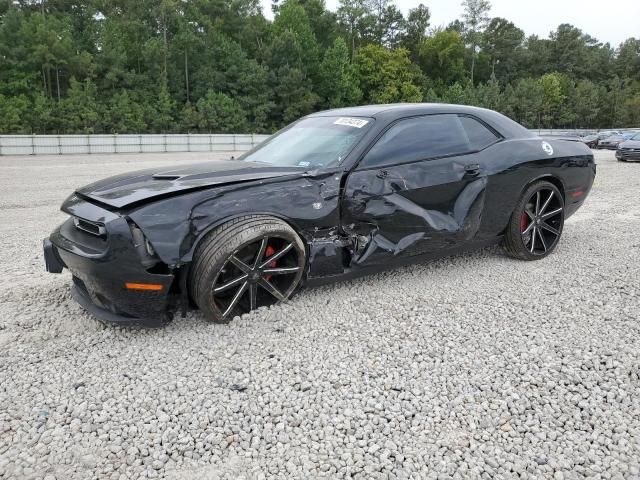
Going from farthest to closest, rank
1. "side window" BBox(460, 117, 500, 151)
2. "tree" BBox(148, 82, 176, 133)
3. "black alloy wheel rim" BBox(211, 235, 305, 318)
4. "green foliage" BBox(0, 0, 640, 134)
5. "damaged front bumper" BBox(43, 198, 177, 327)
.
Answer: "tree" BBox(148, 82, 176, 133) < "green foliage" BBox(0, 0, 640, 134) < "side window" BBox(460, 117, 500, 151) < "black alloy wheel rim" BBox(211, 235, 305, 318) < "damaged front bumper" BBox(43, 198, 177, 327)

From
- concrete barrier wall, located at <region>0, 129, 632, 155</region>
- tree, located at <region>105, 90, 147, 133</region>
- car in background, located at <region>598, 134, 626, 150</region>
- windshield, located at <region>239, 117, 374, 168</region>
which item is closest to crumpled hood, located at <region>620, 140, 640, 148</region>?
car in background, located at <region>598, 134, 626, 150</region>

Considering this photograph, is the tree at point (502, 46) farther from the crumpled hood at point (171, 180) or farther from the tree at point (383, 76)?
the crumpled hood at point (171, 180)

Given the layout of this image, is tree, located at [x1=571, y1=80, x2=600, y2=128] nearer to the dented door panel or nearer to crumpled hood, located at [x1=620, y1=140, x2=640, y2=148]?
crumpled hood, located at [x1=620, y1=140, x2=640, y2=148]

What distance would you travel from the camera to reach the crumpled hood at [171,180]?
3035 millimetres

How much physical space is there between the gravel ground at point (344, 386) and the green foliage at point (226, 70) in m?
45.7

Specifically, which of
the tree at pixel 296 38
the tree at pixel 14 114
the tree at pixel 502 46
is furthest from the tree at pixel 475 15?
the tree at pixel 14 114

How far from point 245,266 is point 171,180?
0.74m

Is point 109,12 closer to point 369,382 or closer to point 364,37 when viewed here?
point 364,37

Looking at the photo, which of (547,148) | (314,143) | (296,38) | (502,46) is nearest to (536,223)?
(547,148)

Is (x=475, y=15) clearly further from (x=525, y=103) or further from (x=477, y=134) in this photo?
(x=477, y=134)

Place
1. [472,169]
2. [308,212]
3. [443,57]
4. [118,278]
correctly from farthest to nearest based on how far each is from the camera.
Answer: [443,57] < [472,169] < [308,212] < [118,278]

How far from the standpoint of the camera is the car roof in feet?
12.9

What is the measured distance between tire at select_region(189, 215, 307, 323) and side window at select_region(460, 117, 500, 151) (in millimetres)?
1908

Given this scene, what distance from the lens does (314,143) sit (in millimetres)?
3932
